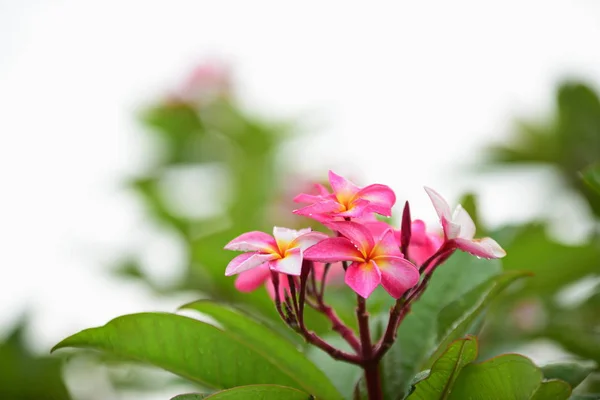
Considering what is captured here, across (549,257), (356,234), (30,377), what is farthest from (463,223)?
(30,377)

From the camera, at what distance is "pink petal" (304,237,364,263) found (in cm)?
56

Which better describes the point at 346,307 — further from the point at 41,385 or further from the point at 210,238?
the point at 41,385

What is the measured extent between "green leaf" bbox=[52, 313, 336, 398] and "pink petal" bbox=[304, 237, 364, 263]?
0.50 feet

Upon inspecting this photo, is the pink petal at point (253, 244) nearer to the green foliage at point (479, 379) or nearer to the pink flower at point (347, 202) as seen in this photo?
the pink flower at point (347, 202)

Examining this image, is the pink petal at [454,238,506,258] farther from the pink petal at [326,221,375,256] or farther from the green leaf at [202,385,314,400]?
the green leaf at [202,385,314,400]

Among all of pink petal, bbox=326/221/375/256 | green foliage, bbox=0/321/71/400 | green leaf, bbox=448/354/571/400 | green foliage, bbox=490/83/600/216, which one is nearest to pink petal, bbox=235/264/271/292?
pink petal, bbox=326/221/375/256

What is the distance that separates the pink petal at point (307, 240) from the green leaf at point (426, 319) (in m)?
0.20

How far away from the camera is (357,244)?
58cm

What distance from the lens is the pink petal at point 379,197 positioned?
60cm

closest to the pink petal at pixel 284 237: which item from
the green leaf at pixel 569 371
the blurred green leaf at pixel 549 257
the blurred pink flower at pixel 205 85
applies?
the green leaf at pixel 569 371

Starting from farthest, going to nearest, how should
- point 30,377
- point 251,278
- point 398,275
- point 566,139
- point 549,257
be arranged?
point 566,139
point 30,377
point 549,257
point 251,278
point 398,275

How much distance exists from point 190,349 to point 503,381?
11.8 inches

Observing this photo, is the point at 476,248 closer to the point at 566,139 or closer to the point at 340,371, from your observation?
the point at 340,371

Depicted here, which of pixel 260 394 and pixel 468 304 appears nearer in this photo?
pixel 260 394
